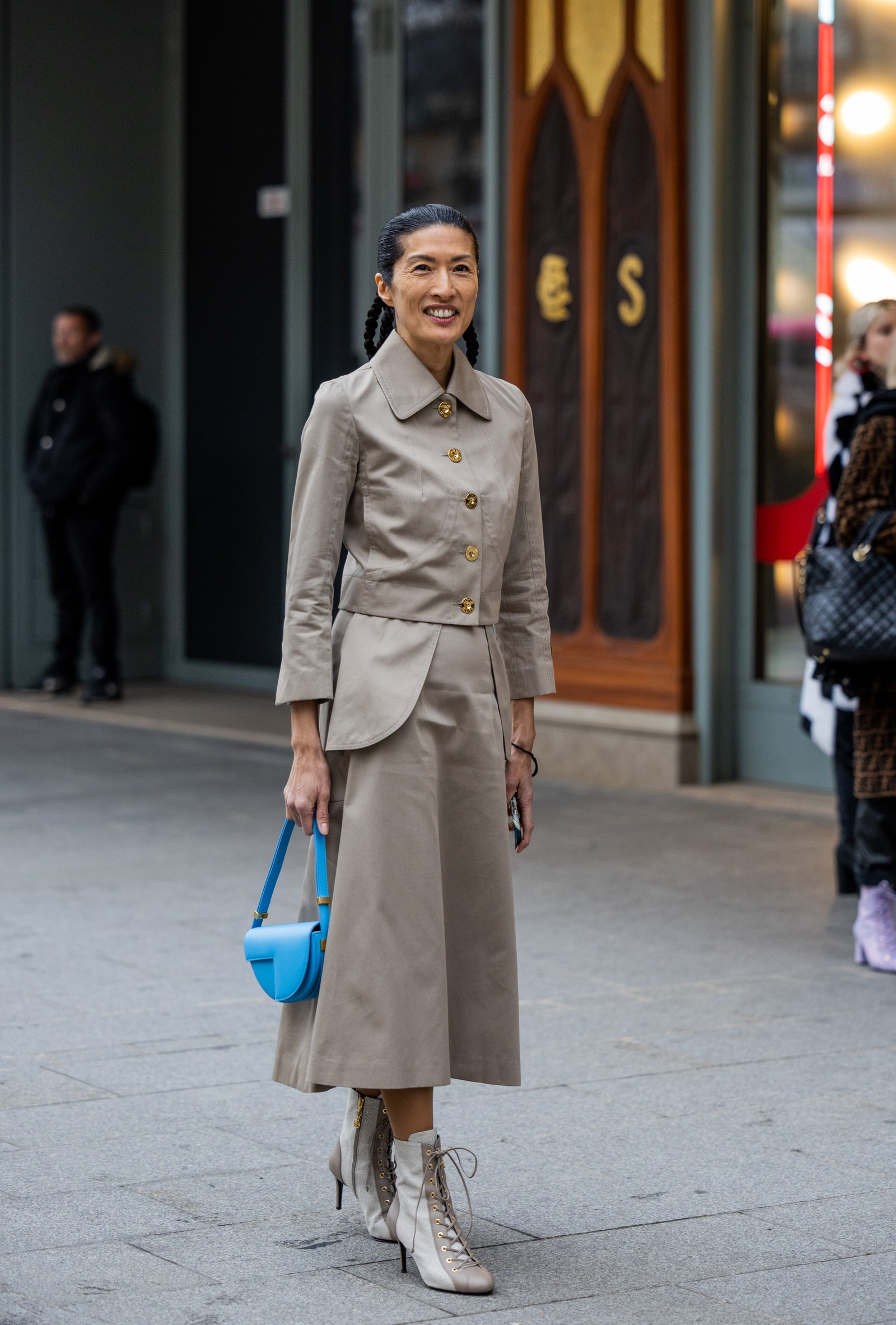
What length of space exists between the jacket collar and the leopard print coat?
7.76 feet

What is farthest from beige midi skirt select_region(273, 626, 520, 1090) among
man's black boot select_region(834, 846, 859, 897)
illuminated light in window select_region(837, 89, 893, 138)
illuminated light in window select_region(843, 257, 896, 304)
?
illuminated light in window select_region(837, 89, 893, 138)

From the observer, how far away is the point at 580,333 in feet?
31.1

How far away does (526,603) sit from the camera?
391cm

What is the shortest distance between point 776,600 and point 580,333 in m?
1.52

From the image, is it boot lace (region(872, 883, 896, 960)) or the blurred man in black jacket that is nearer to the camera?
boot lace (region(872, 883, 896, 960))

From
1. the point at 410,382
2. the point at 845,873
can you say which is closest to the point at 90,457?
the point at 845,873

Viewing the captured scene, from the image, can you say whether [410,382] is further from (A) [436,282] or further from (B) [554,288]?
(B) [554,288]

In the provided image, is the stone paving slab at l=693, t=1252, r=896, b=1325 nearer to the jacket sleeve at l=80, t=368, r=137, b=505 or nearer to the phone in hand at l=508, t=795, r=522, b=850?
the phone in hand at l=508, t=795, r=522, b=850

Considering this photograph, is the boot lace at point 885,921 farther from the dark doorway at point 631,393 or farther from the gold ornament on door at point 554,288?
the gold ornament on door at point 554,288

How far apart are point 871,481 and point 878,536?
165mm

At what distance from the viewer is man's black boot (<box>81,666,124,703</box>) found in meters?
12.1

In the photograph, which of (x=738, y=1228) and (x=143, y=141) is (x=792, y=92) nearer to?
(x=143, y=141)

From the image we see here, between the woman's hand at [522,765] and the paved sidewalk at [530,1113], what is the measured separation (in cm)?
73

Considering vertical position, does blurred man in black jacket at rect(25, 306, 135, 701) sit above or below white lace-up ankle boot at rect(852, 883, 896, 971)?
above
